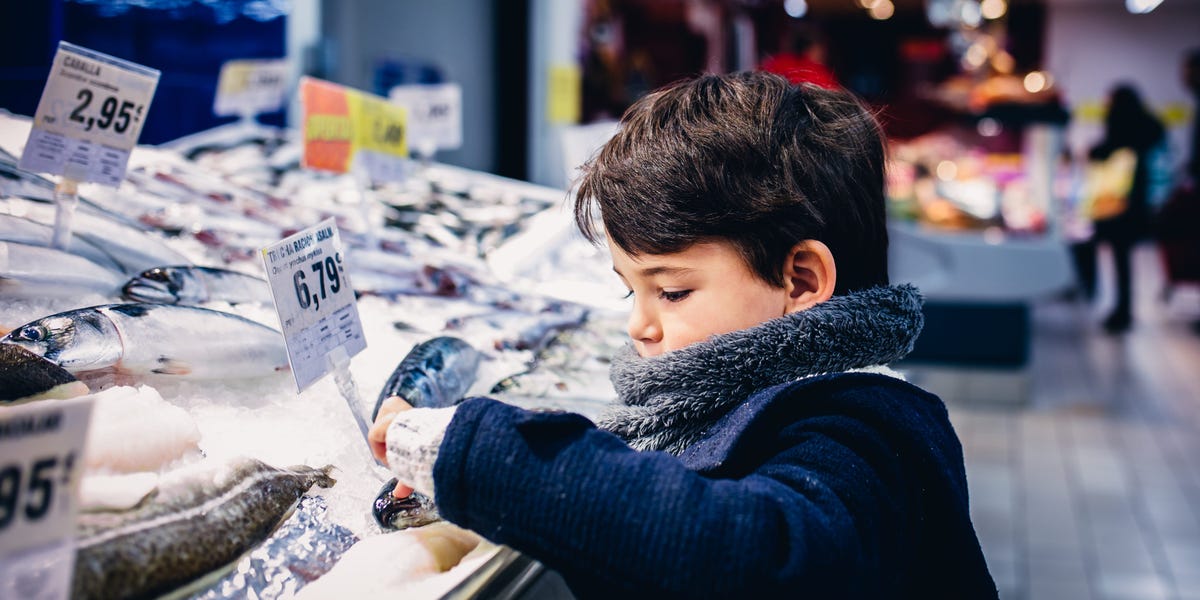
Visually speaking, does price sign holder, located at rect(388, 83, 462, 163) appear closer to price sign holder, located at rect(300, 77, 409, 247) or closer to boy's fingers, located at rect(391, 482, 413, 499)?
price sign holder, located at rect(300, 77, 409, 247)

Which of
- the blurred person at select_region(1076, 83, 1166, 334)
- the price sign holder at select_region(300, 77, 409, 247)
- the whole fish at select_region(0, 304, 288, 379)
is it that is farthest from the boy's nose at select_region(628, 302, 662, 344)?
the blurred person at select_region(1076, 83, 1166, 334)

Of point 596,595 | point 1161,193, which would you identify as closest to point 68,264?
point 596,595

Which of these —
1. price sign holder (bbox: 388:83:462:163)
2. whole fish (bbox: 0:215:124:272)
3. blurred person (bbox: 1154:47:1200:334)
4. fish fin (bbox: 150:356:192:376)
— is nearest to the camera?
fish fin (bbox: 150:356:192:376)

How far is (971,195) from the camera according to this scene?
19.3 feet

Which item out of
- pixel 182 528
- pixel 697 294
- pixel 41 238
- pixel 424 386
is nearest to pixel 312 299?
pixel 424 386

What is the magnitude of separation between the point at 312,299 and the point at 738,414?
0.46 meters

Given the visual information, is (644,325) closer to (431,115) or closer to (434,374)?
(434,374)

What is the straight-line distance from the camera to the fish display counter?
30.9 inches

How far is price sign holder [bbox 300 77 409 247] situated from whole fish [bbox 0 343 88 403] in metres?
1.00

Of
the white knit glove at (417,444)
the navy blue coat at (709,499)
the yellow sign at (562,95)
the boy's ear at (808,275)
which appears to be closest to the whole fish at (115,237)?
the white knit glove at (417,444)

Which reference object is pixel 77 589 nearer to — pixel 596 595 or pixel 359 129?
pixel 596 595

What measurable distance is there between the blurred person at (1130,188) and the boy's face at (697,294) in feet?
24.5

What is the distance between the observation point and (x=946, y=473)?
0.87 m

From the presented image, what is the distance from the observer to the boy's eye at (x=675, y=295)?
0.97 metres
